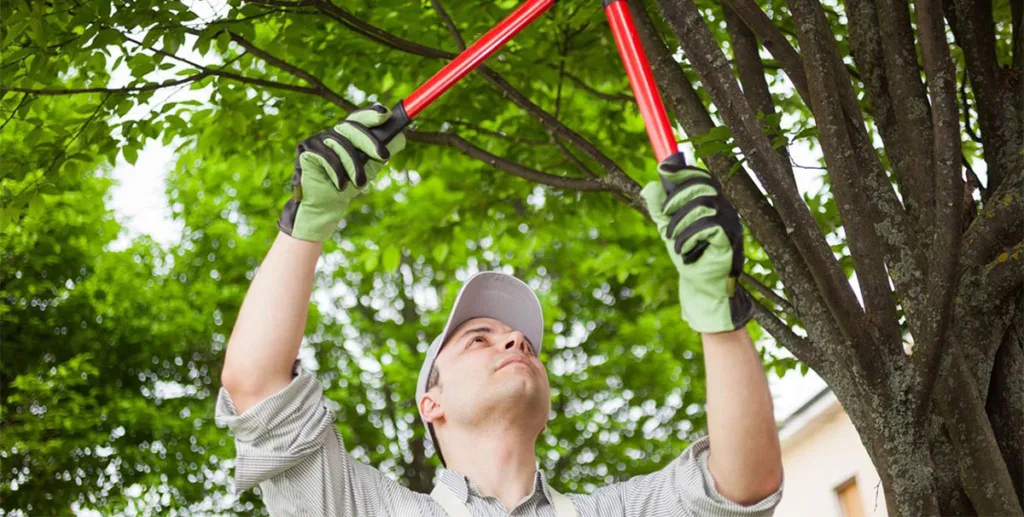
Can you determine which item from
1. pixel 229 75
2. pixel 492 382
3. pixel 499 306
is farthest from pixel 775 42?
pixel 229 75

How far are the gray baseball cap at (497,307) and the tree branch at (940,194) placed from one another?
1006 mm

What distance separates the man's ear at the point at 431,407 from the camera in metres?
2.99

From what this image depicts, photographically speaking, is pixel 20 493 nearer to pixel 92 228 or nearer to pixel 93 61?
pixel 92 228

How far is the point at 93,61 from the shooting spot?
4898 millimetres

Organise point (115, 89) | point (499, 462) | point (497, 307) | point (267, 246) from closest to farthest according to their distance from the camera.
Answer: point (499, 462), point (497, 307), point (115, 89), point (267, 246)

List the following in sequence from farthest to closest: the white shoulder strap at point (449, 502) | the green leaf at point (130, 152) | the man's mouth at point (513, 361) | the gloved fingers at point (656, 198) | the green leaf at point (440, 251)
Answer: the green leaf at point (440, 251)
the green leaf at point (130, 152)
the man's mouth at point (513, 361)
the white shoulder strap at point (449, 502)
the gloved fingers at point (656, 198)

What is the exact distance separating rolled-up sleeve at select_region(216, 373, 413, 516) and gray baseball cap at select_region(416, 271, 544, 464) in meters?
0.60

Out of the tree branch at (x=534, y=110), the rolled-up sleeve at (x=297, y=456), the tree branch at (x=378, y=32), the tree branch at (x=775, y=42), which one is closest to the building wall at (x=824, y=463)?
the tree branch at (x=534, y=110)

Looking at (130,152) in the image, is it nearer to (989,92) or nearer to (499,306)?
(499,306)

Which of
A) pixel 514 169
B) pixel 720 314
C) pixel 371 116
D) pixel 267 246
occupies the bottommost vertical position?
pixel 720 314

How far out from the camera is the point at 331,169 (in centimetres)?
236

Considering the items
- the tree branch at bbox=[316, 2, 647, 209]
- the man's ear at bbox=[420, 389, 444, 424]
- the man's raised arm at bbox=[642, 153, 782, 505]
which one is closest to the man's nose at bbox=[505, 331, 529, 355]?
the man's ear at bbox=[420, 389, 444, 424]

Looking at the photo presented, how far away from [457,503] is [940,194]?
151 centimetres

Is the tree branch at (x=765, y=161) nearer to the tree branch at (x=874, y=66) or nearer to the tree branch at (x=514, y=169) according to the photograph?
the tree branch at (x=874, y=66)
